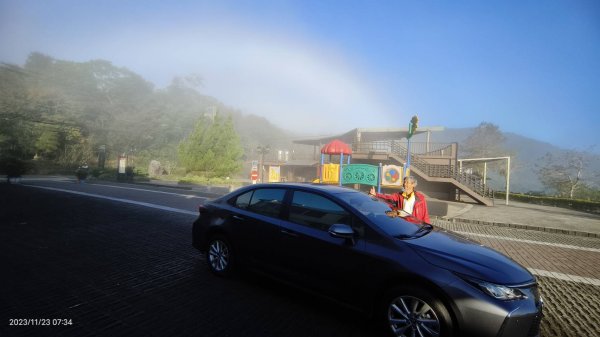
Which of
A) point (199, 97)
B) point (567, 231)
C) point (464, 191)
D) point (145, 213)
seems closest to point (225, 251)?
point (145, 213)

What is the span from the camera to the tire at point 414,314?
2.54m

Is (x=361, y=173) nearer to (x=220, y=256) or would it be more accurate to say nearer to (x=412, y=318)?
(x=220, y=256)

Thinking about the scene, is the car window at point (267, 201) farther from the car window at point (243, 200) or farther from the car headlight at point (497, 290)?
the car headlight at point (497, 290)

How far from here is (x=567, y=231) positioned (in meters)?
10.8

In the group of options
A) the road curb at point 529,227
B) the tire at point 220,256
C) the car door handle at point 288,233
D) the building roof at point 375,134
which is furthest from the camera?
the building roof at point 375,134

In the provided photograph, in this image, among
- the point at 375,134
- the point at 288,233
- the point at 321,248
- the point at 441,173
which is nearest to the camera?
the point at 321,248

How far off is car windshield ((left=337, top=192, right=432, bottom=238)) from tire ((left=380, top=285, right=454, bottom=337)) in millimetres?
603

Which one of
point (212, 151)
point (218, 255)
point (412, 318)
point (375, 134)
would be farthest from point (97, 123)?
point (412, 318)

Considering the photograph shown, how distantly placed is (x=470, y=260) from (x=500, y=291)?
0.33 meters

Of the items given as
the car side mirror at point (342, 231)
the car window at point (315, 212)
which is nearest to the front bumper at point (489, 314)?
the car side mirror at point (342, 231)

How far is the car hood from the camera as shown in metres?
2.58

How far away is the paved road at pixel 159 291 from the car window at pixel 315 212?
1.05 m

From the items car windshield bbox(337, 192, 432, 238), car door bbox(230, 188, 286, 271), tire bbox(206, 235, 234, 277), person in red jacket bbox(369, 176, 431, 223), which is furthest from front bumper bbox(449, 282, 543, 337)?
tire bbox(206, 235, 234, 277)

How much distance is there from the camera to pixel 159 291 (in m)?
3.82
